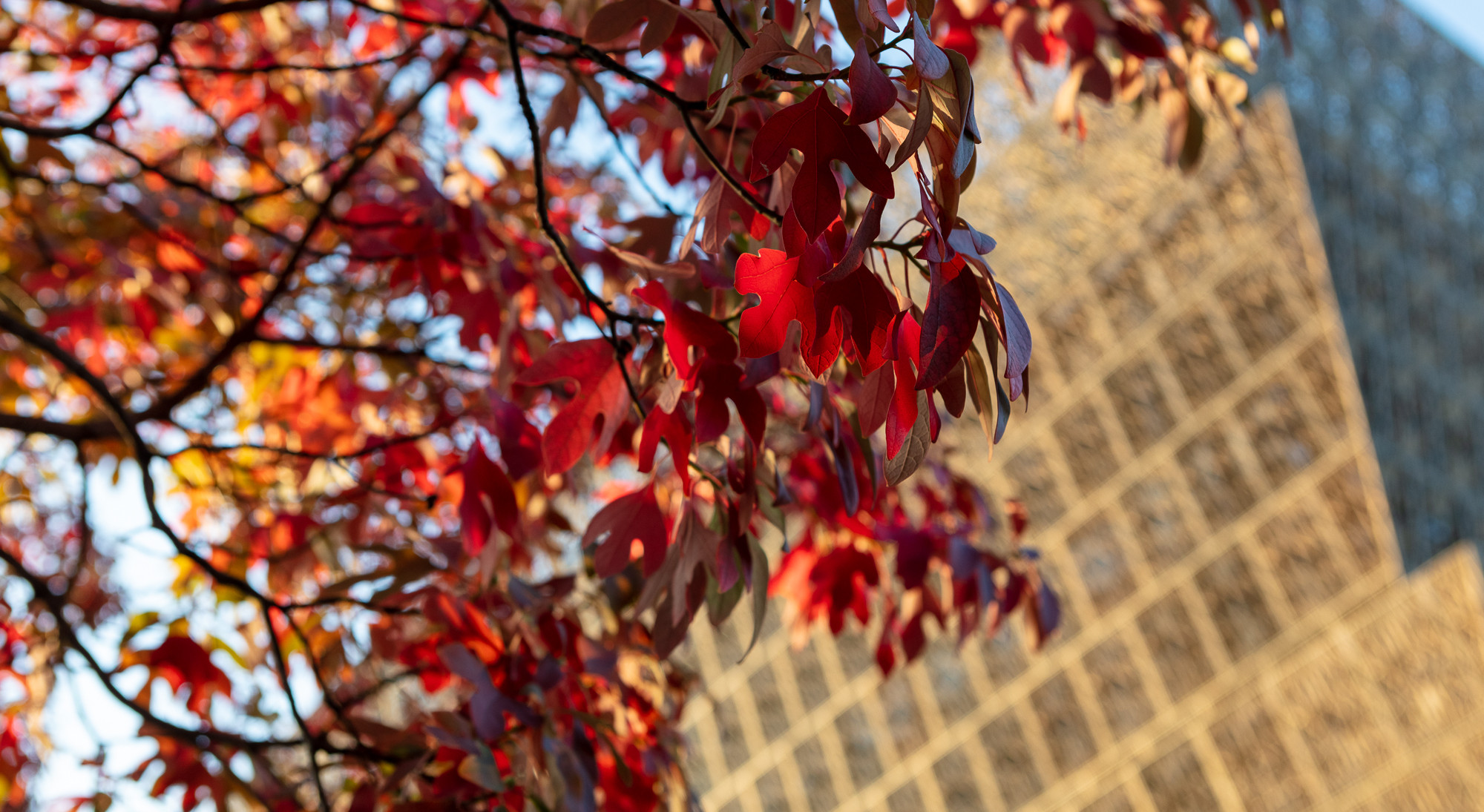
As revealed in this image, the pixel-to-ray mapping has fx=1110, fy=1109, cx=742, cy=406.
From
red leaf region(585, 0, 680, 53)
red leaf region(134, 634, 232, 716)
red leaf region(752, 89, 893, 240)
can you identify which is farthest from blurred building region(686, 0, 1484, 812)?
red leaf region(752, 89, 893, 240)

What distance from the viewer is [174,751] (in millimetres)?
1456

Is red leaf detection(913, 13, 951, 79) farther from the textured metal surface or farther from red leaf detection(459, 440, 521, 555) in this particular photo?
the textured metal surface

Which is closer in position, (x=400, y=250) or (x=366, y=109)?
(x=400, y=250)

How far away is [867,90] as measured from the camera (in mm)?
600

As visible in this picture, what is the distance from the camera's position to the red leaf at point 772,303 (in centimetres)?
69

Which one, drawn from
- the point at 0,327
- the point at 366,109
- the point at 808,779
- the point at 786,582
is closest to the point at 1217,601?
the point at 808,779

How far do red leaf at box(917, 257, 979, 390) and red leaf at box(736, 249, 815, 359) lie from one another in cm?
11

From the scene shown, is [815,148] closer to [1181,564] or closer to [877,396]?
[877,396]

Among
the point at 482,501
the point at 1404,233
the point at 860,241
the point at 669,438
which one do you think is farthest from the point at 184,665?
the point at 1404,233

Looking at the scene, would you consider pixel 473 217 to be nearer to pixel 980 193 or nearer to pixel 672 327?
pixel 672 327

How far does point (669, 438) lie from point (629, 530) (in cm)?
15

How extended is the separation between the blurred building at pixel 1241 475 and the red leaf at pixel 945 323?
3.86m

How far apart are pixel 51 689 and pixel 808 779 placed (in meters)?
4.98

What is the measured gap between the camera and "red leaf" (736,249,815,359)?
2.26 ft
